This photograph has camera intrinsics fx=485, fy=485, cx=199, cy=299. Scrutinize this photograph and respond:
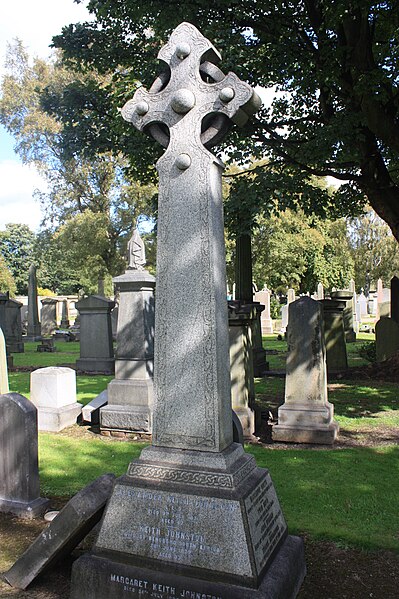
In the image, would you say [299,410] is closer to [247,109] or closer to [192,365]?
[192,365]

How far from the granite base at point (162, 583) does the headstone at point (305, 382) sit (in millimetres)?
3590

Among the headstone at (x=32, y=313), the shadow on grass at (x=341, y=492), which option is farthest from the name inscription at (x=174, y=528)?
the headstone at (x=32, y=313)

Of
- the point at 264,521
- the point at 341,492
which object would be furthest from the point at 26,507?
the point at 341,492

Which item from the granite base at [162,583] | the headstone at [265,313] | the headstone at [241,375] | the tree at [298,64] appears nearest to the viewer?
the granite base at [162,583]

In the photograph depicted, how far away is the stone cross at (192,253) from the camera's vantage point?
Result: 3.16m

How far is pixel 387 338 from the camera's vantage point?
12656 mm

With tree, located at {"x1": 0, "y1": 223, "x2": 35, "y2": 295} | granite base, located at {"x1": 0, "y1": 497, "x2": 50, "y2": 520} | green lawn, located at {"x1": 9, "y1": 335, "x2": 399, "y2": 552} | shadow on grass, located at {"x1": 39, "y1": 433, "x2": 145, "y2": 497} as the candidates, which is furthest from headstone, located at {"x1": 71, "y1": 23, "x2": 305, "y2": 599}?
tree, located at {"x1": 0, "y1": 223, "x2": 35, "y2": 295}

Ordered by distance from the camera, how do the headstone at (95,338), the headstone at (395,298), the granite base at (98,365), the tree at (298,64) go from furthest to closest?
the headstone at (395,298) → the granite base at (98,365) → the headstone at (95,338) → the tree at (298,64)

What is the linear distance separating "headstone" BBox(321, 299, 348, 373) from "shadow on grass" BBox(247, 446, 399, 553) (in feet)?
18.8

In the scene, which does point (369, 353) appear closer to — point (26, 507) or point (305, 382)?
point (305, 382)

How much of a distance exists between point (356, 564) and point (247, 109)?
3320 millimetres

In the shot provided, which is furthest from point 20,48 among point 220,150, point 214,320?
point 214,320

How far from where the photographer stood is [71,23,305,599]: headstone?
2.81 m

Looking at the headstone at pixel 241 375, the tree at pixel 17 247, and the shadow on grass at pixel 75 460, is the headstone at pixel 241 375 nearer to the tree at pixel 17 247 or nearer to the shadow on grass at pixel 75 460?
the shadow on grass at pixel 75 460
